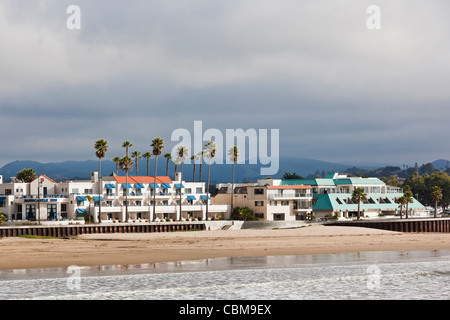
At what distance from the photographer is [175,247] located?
56281mm

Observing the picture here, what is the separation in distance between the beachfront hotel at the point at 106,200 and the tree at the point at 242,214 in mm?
1789

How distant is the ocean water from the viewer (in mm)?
28016

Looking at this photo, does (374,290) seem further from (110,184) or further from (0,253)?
(110,184)

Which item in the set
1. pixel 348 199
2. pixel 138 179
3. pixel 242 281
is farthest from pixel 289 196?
pixel 242 281

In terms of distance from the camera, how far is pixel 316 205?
10481cm

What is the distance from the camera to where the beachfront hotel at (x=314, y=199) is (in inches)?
3841

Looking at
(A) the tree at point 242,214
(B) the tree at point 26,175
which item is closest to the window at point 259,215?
(A) the tree at point 242,214

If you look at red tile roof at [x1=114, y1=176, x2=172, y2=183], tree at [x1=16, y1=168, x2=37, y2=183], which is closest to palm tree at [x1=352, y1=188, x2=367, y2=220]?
red tile roof at [x1=114, y1=176, x2=172, y2=183]

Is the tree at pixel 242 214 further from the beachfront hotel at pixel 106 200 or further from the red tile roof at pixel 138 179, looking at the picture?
the red tile roof at pixel 138 179

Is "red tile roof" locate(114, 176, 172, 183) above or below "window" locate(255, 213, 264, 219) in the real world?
above

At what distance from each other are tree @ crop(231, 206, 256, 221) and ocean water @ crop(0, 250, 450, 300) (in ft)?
169

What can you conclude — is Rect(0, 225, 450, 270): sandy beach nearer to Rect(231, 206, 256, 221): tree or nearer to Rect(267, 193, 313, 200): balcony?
Rect(231, 206, 256, 221): tree

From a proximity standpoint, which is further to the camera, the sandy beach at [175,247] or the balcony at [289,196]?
the balcony at [289,196]
